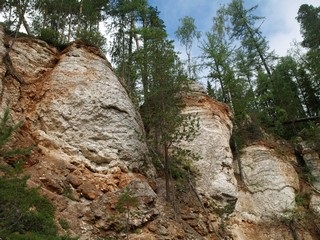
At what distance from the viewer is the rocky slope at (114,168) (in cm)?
1444

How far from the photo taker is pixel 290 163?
2620cm

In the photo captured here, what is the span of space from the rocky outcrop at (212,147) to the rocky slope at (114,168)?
7 centimetres

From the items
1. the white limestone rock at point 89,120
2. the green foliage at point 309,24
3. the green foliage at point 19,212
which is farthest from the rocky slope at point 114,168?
the green foliage at point 309,24

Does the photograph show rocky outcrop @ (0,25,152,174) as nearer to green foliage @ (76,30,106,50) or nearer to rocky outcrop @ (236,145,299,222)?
green foliage @ (76,30,106,50)

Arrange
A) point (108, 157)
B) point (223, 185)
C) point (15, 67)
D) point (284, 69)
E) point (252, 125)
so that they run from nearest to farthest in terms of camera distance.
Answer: point (108, 157)
point (15, 67)
point (223, 185)
point (252, 125)
point (284, 69)

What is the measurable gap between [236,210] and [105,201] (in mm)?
9710

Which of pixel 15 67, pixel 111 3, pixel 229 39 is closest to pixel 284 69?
pixel 229 39

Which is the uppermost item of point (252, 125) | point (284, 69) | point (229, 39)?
point (229, 39)

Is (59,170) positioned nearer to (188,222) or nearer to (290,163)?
(188,222)

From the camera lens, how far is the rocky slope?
14.4 meters

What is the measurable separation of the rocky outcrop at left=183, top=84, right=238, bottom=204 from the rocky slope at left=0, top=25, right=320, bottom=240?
7 centimetres

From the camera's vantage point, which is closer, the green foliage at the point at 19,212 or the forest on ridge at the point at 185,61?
the green foliage at the point at 19,212

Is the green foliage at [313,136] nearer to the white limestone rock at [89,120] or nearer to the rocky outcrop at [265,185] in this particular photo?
the rocky outcrop at [265,185]

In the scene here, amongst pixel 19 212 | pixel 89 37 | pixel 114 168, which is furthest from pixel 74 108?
pixel 89 37
